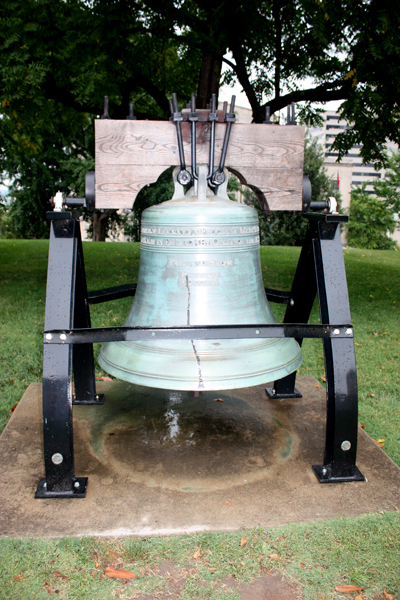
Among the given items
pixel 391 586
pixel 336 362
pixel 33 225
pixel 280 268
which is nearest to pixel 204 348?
pixel 336 362

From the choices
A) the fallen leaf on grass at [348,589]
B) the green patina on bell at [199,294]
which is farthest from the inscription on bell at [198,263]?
the fallen leaf on grass at [348,589]

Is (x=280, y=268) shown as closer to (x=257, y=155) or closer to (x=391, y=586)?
(x=257, y=155)

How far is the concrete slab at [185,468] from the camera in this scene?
2.39 m

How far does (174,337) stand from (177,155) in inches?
37.4

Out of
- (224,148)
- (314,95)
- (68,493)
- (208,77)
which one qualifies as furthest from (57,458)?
(314,95)

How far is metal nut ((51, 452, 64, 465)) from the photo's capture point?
251cm

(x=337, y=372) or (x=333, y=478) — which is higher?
(x=337, y=372)

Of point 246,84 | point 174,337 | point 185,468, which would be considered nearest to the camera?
point 174,337

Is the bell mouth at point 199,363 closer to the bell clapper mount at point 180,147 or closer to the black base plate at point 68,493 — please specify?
the black base plate at point 68,493

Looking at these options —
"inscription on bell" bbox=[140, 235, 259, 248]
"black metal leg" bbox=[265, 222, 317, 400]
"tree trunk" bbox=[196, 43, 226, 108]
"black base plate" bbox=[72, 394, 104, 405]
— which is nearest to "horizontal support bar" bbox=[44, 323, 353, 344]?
"inscription on bell" bbox=[140, 235, 259, 248]

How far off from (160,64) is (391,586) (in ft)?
26.7

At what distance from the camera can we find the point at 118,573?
82.0 inches

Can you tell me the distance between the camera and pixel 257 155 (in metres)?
2.68

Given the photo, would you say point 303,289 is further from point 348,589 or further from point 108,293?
point 348,589
